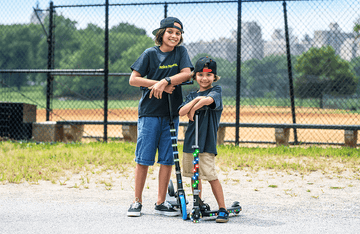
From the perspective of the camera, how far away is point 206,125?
2906mm

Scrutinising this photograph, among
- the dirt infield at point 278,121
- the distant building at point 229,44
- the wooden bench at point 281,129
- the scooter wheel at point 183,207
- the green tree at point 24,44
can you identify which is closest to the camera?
the scooter wheel at point 183,207

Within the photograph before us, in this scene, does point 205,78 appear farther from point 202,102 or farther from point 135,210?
point 135,210

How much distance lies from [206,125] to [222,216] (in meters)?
0.78

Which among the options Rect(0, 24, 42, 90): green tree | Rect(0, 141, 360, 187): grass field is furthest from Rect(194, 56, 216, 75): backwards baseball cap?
Rect(0, 24, 42, 90): green tree

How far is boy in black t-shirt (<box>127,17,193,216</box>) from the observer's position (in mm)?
3057

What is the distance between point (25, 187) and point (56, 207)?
984mm

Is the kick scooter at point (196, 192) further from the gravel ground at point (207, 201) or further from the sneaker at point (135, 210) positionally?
the sneaker at point (135, 210)

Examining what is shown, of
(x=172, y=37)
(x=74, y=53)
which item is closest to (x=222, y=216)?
(x=172, y=37)

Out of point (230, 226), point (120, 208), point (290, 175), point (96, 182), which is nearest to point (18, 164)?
point (96, 182)

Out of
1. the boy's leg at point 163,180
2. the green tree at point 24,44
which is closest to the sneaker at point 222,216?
the boy's leg at point 163,180

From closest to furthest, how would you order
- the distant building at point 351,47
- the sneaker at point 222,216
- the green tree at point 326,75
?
the sneaker at point 222,216 → the distant building at point 351,47 → the green tree at point 326,75

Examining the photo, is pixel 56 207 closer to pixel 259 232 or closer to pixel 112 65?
pixel 259 232

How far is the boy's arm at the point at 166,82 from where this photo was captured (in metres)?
2.89

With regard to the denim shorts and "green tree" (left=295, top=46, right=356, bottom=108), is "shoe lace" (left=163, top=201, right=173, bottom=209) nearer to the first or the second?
the denim shorts
